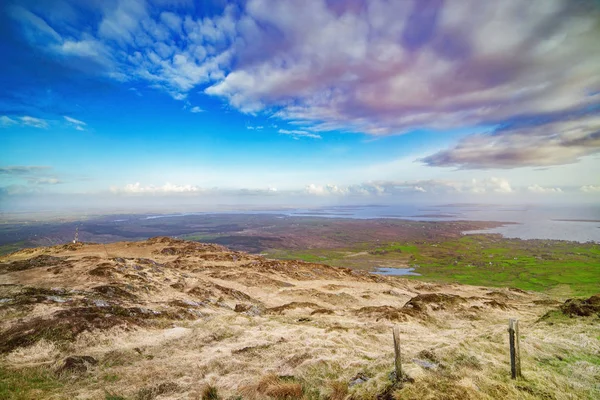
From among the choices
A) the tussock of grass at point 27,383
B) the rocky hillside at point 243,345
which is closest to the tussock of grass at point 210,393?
the rocky hillside at point 243,345

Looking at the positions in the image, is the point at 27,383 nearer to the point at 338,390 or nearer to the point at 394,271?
the point at 338,390

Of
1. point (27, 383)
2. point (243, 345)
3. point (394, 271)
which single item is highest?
point (27, 383)

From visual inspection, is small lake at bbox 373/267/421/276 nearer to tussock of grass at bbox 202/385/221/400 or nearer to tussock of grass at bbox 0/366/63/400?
tussock of grass at bbox 202/385/221/400

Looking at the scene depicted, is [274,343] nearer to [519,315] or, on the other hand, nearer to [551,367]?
[551,367]

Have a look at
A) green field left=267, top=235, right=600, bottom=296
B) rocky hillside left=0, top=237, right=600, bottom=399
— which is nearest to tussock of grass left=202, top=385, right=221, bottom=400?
rocky hillside left=0, top=237, right=600, bottom=399

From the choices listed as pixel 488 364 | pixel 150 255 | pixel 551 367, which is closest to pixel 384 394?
pixel 488 364

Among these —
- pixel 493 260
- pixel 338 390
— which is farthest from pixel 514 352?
pixel 493 260

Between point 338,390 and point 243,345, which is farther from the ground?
point 338,390
